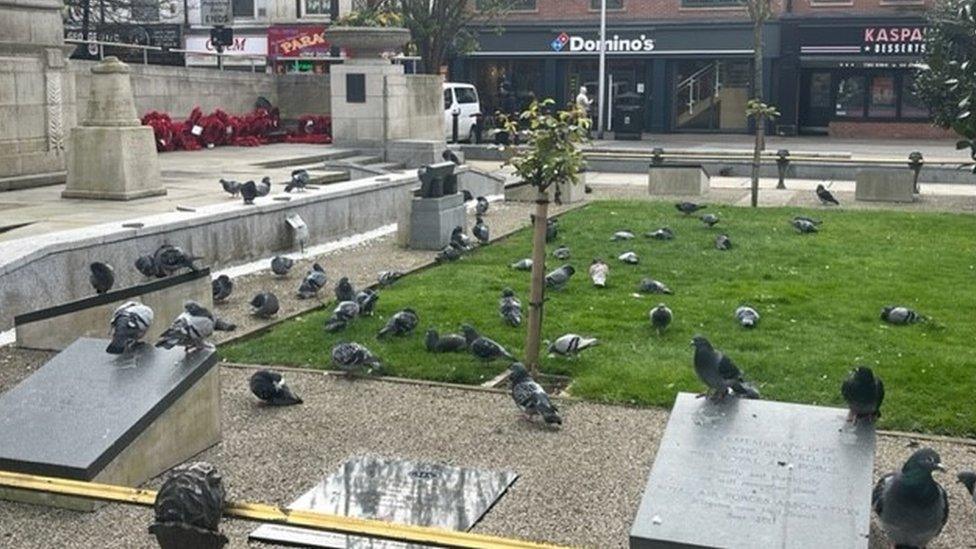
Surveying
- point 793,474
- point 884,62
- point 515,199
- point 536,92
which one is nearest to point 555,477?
point 793,474

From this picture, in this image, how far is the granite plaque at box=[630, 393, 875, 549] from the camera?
A: 5133mm

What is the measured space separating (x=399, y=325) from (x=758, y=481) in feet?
18.8

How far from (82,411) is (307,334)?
13.4 ft

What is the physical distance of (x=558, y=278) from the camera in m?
13.0

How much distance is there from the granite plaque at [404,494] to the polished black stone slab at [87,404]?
43.0 inches

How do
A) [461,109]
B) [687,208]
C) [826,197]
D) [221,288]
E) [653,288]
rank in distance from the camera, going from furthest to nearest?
[461,109] < [826,197] < [687,208] < [653,288] < [221,288]

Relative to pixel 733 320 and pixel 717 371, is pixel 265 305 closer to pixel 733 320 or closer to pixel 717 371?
pixel 733 320

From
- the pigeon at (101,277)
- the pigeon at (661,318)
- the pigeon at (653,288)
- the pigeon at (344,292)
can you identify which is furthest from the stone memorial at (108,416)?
the pigeon at (653,288)

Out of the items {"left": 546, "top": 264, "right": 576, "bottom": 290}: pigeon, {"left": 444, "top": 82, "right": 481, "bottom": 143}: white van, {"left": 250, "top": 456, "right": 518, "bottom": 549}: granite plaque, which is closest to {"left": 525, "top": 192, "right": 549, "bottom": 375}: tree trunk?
{"left": 250, "top": 456, "right": 518, "bottom": 549}: granite plaque

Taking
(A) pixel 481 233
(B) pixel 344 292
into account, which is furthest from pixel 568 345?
(A) pixel 481 233

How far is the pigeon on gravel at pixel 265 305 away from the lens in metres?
11.8

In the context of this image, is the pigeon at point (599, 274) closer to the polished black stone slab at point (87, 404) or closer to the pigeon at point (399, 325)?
the pigeon at point (399, 325)

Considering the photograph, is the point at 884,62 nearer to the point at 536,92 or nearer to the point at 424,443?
the point at 536,92

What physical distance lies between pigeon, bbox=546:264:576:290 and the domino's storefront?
29820 mm
